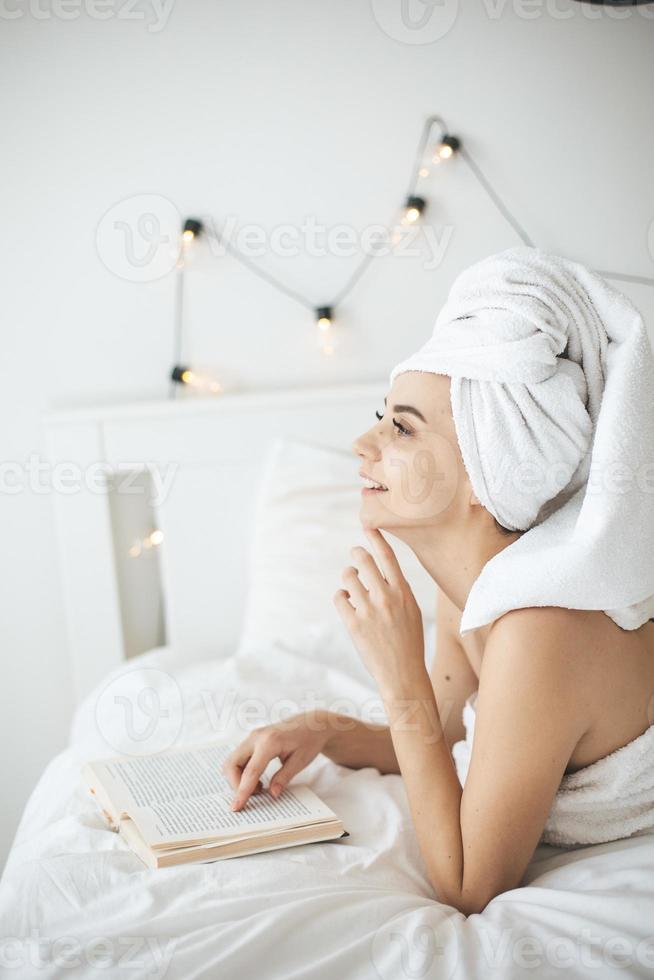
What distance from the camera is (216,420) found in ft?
6.93

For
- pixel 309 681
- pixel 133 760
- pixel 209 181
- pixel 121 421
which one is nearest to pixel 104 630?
pixel 121 421

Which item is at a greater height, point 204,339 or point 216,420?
point 204,339

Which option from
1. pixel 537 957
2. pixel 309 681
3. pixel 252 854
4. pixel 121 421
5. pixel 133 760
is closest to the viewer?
pixel 537 957

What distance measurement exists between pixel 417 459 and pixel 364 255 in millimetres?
1056

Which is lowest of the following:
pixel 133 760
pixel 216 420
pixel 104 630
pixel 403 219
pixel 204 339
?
pixel 104 630

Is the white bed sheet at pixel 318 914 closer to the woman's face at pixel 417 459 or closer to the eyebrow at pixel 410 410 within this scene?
the woman's face at pixel 417 459

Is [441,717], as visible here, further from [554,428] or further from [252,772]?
[554,428]

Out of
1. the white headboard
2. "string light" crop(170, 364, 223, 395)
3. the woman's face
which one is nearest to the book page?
the woman's face

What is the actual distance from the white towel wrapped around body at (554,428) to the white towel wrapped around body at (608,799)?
0.16 metres

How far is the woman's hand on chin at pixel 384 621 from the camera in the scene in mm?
1192

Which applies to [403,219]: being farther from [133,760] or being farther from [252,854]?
[252,854]

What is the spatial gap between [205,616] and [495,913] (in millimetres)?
1261

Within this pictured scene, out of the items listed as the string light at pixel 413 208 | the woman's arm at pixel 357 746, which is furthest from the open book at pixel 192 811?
the string light at pixel 413 208

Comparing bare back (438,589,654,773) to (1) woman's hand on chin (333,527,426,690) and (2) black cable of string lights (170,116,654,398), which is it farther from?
(2) black cable of string lights (170,116,654,398)
